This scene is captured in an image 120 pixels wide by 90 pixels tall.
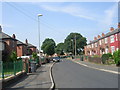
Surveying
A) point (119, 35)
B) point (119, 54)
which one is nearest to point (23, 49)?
point (119, 35)

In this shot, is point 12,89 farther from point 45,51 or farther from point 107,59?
point 45,51

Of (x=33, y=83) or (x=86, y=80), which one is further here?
(x=86, y=80)

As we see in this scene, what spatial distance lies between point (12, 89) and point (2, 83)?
0.96m

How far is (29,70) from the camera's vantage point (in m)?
19.7

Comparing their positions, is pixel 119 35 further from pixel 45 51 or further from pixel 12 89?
pixel 45 51

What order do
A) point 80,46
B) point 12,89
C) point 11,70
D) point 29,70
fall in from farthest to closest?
point 80,46 → point 29,70 → point 11,70 → point 12,89

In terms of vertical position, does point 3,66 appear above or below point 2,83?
above

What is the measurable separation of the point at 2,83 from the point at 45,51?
8874 centimetres

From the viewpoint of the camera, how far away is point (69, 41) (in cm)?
9931

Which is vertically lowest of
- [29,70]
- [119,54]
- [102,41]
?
[29,70]

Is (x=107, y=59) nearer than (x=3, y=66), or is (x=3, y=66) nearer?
(x=3, y=66)

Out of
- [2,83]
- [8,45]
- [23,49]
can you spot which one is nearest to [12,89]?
[2,83]

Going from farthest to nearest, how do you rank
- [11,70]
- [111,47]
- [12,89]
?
[111,47] → [11,70] → [12,89]

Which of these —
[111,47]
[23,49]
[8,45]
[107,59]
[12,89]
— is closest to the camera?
[12,89]
